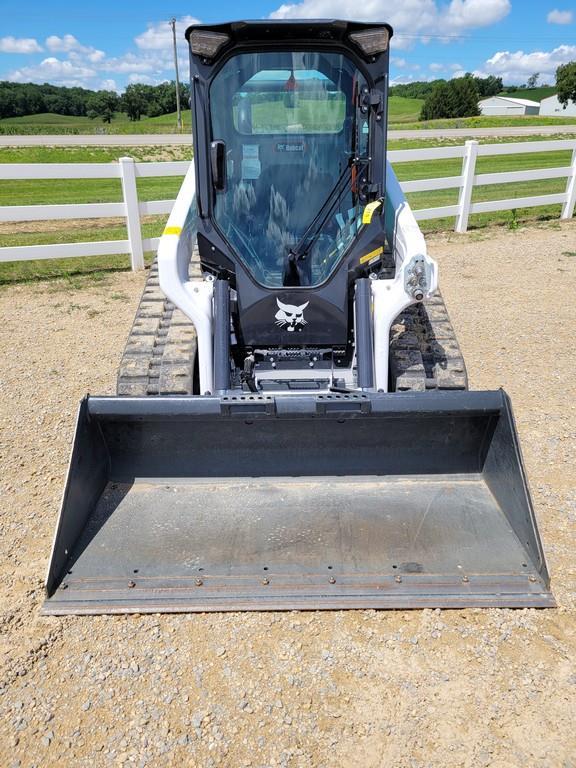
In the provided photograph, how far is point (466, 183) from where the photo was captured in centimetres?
1108

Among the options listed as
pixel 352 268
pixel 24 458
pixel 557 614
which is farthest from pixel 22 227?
pixel 557 614

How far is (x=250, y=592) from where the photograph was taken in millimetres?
3051

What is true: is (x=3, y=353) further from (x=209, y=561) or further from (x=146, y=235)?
(x=146, y=235)

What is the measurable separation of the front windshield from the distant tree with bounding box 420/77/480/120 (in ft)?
203

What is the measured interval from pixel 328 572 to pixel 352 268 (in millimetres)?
2044

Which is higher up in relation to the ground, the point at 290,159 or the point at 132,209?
the point at 290,159

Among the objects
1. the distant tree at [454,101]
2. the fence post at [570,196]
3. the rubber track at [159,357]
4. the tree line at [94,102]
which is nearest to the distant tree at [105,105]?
the tree line at [94,102]

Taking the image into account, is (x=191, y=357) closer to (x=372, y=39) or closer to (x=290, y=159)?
(x=290, y=159)

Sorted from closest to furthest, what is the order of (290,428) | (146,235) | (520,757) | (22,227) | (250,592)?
(520,757) → (250,592) → (290,428) → (146,235) → (22,227)

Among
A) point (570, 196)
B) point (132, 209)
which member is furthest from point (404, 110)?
point (132, 209)

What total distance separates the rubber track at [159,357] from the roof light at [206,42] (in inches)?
71.9

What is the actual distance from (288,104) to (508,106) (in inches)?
4085

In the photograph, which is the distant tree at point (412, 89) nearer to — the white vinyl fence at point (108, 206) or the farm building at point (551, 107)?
the farm building at point (551, 107)

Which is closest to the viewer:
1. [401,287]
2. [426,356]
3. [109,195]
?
[401,287]
